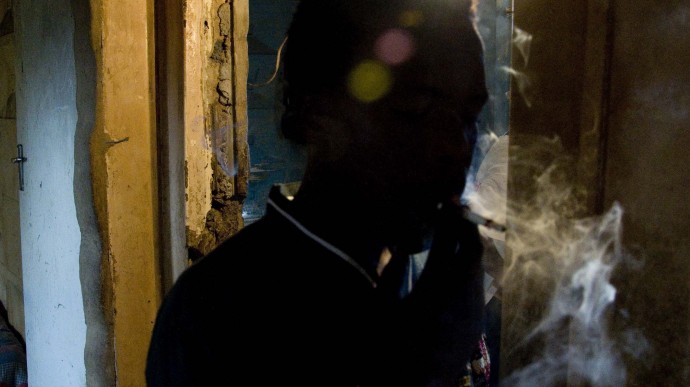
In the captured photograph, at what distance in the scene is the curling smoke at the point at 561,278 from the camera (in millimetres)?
1274

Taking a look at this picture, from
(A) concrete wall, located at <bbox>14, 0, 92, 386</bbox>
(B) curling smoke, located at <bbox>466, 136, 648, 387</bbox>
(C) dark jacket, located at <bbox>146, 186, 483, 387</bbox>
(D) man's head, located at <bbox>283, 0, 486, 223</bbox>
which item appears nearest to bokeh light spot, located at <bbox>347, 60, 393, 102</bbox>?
(D) man's head, located at <bbox>283, 0, 486, 223</bbox>

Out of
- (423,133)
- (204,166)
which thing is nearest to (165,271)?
(204,166)

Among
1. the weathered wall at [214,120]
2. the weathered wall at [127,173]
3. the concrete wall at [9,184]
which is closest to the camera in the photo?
the weathered wall at [127,173]

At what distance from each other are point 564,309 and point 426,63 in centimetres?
70

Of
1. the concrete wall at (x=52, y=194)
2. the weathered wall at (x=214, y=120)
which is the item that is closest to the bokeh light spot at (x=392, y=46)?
the weathered wall at (x=214, y=120)

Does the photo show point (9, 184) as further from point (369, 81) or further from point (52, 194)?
point (369, 81)

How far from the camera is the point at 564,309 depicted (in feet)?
4.50

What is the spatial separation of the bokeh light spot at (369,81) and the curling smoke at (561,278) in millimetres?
441

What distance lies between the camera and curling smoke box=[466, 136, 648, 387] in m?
1.27

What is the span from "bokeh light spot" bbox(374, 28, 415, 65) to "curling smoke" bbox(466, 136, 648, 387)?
0.43 meters

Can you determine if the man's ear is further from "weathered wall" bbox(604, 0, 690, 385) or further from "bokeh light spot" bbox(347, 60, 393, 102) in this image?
"weathered wall" bbox(604, 0, 690, 385)

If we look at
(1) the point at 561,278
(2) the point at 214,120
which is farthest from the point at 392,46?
(2) the point at 214,120

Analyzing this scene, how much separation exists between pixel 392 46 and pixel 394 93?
0.34 feet

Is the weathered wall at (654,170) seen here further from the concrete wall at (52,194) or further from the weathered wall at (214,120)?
the concrete wall at (52,194)
